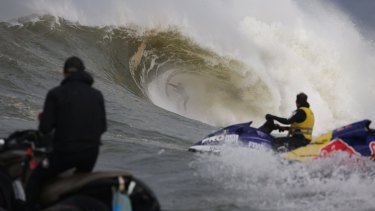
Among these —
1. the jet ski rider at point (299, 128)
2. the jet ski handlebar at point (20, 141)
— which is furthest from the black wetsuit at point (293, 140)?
the jet ski handlebar at point (20, 141)

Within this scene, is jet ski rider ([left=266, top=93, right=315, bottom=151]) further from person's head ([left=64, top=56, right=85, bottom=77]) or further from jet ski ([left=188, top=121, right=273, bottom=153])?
person's head ([left=64, top=56, right=85, bottom=77])

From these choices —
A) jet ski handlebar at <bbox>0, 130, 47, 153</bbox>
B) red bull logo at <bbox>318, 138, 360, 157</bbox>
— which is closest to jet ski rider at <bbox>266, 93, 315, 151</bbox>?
red bull logo at <bbox>318, 138, 360, 157</bbox>

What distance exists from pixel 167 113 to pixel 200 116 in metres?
4.43

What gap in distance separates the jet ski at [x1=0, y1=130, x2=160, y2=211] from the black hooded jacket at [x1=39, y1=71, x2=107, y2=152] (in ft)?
0.98

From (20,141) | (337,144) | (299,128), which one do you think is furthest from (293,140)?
(20,141)

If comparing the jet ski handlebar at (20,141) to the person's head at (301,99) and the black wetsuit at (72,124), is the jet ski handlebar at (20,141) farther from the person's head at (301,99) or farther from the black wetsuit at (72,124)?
the person's head at (301,99)

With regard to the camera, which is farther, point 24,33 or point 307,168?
point 24,33

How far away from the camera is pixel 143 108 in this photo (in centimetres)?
1638

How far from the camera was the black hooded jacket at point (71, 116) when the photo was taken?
491cm

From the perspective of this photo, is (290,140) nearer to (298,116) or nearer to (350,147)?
(298,116)

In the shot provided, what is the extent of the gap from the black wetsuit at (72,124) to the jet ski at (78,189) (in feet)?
0.44

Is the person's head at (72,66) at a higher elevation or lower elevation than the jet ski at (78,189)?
higher

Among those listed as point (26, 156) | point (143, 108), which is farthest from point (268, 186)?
point (143, 108)

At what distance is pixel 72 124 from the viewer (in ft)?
16.2
